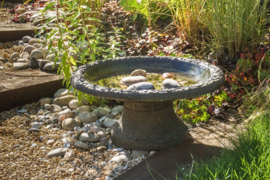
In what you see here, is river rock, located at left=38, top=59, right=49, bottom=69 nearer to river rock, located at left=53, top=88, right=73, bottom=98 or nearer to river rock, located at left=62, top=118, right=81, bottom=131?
river rock, located at left=53, top=88, right=73, bottom=98

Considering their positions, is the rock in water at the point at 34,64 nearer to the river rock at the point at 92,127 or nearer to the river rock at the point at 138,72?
the river rock at the point at 92,127

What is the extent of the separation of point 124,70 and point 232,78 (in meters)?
1.32

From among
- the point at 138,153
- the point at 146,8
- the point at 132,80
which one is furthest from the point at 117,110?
the point at 146,8

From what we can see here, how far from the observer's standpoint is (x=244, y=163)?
1.93 m

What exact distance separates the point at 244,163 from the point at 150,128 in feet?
3.40

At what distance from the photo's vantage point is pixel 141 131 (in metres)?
2.80

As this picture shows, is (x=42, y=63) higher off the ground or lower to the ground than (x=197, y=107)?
higher

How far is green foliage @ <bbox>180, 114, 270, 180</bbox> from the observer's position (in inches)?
75.6

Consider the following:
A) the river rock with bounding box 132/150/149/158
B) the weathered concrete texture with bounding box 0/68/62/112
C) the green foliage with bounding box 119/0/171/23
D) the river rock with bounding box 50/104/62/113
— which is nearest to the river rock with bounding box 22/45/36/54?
the weathered concrete texture with bounding box 0/68/62/112

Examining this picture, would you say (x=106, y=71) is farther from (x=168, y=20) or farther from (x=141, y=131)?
(x=168, y=20)

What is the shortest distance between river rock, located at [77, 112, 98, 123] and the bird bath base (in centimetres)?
64

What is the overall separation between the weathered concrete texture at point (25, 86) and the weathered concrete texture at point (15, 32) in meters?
1.40

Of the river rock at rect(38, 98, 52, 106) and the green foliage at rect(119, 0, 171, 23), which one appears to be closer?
the river rock at rect(38, 98, 52, 106)

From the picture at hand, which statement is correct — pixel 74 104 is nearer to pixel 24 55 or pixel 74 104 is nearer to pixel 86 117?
pixel 86 117
